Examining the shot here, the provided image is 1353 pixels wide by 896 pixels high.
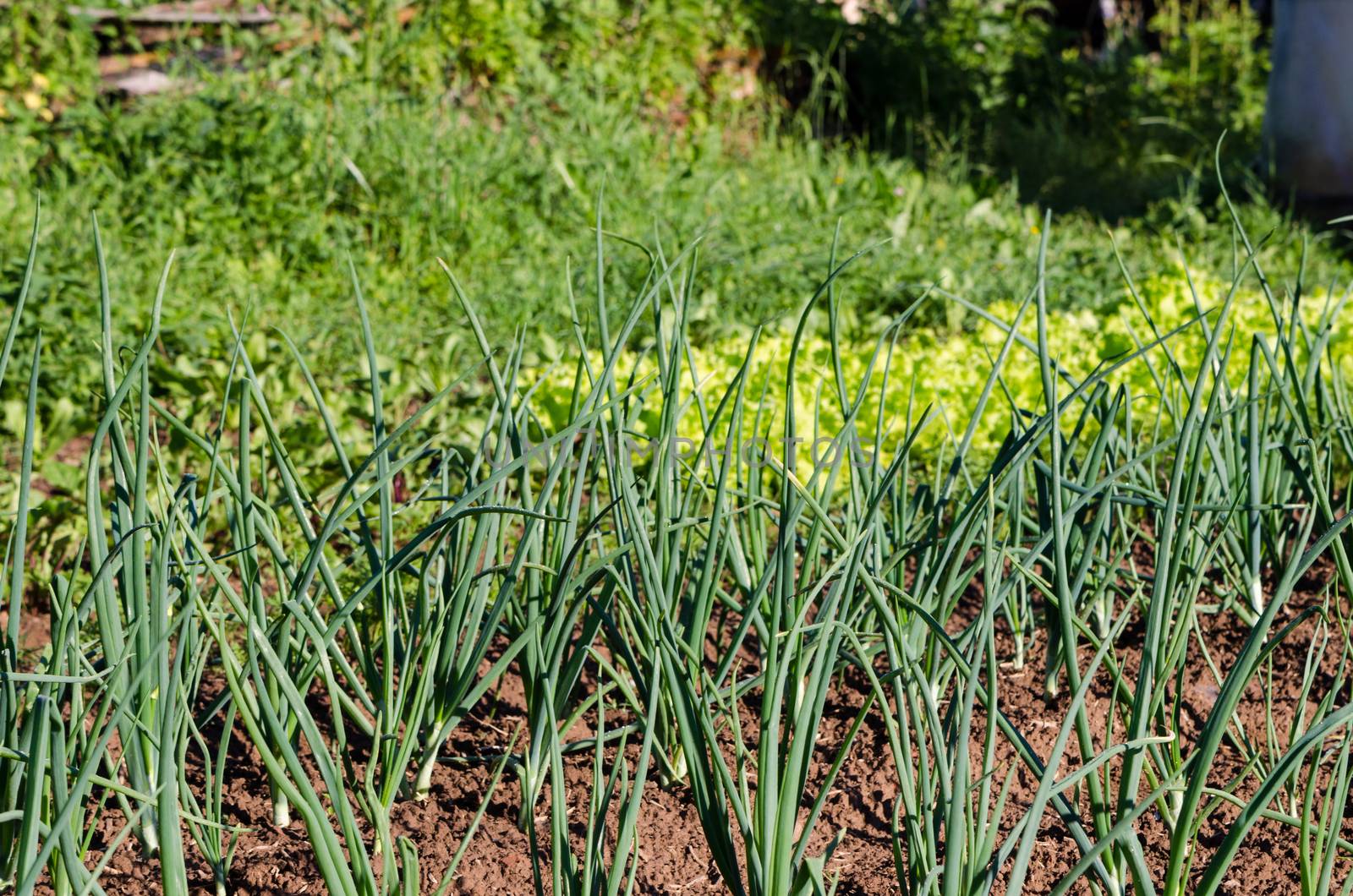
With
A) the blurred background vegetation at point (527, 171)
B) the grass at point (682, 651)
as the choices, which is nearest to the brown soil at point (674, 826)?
the grass at point (682, 651)

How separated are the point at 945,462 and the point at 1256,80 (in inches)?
244

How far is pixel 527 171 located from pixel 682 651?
12.0 feet

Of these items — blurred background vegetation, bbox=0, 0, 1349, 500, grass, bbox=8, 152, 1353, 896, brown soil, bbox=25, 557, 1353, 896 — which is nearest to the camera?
grass, bbox=8, 152, 1353, 896

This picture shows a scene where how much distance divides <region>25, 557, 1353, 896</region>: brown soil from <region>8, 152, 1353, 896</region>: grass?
0.02m

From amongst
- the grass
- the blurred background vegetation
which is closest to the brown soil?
the grass

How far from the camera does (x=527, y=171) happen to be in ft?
16.3

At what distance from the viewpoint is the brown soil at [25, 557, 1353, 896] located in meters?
1.60

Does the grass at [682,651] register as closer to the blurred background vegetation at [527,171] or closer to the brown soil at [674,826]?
the brown soil at [674,826]

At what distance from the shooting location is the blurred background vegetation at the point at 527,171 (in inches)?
157

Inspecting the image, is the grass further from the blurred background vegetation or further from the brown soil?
the blurred background vegetation

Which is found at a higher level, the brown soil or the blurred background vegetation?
the blurred background vegetation

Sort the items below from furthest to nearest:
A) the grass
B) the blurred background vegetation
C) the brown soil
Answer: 1. the blurred background vegetation
2. the brown soil
3. the grass

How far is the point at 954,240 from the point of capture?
4750mm

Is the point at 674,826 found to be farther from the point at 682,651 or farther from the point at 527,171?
the point at 527,171
